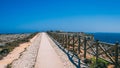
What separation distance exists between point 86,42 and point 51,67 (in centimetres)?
427

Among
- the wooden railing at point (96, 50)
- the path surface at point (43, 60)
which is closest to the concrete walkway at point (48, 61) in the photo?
the path surface at point (43, 60)

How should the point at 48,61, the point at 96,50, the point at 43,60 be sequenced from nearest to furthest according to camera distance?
the point at 96,50 < the point at 48,61 < the point at 43,60

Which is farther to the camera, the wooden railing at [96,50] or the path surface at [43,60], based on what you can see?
the path surface at [43,60]

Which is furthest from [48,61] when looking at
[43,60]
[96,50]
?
[96,50]

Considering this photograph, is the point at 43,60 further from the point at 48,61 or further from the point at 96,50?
the point at 96,50

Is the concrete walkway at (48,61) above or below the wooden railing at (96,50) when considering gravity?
below

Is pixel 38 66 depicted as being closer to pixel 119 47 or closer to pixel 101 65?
pixel 101 65

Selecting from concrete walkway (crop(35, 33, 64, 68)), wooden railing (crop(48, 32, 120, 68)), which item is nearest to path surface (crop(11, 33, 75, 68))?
concrete walkway (crop(35, 33, 64, 68))

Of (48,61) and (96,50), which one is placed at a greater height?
(96,50)

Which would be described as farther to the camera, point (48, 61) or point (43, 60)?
point (43, 60)

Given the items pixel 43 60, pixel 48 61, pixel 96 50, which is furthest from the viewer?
pixel 43 60

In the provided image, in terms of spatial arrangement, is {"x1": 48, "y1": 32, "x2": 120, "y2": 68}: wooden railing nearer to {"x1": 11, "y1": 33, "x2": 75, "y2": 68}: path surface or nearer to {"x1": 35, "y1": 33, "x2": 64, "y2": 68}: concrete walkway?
{"x1": 11, "y1": 33, "x2": 75, "y2": 68}: path surface

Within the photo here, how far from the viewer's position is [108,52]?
35.2 ft

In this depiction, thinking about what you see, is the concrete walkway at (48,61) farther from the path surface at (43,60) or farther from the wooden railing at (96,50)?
the wooden railing at (96,50)
